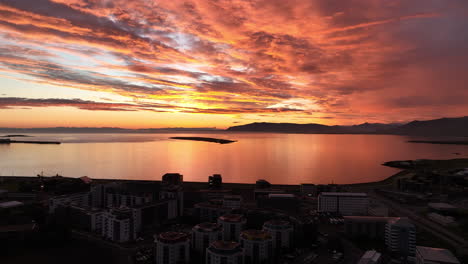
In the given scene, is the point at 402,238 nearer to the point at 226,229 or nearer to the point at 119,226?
the point at 226,229

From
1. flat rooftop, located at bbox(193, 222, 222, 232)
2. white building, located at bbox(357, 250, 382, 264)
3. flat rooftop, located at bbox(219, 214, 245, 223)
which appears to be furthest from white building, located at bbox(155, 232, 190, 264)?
white building, located at bbox(357, 250, 382, 264)

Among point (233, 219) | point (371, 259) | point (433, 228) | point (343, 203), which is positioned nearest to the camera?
point (371, 259)

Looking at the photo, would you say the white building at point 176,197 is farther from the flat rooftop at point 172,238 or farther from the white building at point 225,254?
the white building at point 225,254

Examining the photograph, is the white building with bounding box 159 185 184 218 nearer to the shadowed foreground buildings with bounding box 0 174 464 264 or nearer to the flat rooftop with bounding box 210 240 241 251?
the shadowed foreground buildings with bounding box 0 174 464 264

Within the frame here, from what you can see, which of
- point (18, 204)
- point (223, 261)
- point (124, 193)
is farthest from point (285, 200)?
point (18, 204)

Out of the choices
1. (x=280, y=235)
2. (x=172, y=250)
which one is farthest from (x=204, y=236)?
(x=280, y=235)

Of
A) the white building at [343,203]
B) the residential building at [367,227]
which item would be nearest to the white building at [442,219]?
the white building at [343,203]

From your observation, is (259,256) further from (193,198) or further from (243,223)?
(193,198)
